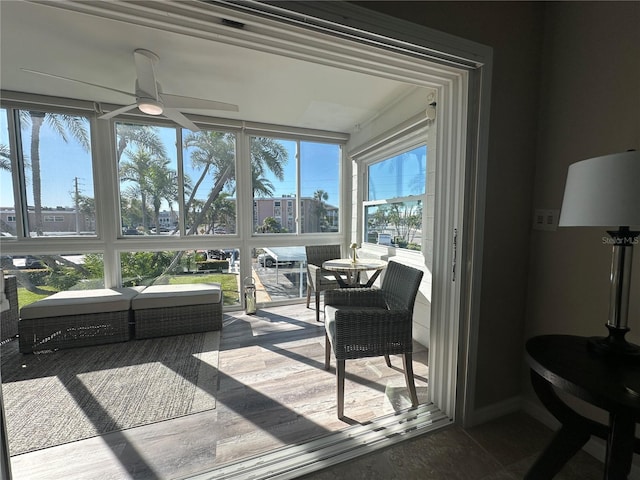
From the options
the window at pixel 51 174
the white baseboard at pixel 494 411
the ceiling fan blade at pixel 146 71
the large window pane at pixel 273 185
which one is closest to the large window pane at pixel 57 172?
the window at pixel 51 174

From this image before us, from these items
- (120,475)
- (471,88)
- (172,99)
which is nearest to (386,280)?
(471,88)

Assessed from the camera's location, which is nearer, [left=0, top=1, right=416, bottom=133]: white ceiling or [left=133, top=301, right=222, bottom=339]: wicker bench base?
[left=0, top=1, right=416, bottom=133]: white ceiling

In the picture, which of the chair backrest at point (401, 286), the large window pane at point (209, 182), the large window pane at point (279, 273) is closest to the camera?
the chair backrest at point (401, 286)

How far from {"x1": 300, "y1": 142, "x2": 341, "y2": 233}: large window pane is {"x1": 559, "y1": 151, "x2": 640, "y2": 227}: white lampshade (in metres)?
3.32

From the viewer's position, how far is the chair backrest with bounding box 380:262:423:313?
1.88 m

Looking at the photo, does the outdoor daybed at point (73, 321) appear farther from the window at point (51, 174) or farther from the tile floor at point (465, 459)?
the tile floor at point (465, 459)

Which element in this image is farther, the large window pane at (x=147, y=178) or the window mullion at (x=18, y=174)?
the large window pane at (x=147, y=178)

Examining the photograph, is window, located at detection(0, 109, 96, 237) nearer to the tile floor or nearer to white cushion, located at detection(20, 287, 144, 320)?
white cushion, located at detection(20, 287, 144, 320)

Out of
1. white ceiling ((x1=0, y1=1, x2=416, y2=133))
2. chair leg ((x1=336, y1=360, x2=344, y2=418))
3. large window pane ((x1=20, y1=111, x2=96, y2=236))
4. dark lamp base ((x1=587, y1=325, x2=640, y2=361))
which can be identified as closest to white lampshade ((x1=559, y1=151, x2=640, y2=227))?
dark lamp base ((x1=587, y1=325, x2=640, y2=361))

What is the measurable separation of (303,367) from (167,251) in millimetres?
2400

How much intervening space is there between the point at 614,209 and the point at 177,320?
3323 millimetres

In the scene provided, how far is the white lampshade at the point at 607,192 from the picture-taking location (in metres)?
0.86

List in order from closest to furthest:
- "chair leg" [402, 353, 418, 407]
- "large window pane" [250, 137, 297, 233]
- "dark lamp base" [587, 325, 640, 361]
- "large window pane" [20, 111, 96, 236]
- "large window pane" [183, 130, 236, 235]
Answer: "dark lamp base" [587, 325, 640, 361], "chair leg" [402, 353, 418, 407], "large window pane" [20, 111, 96, 236], "large window pane" [183, 130, 236, 235], "large window pane" [250, 137, 297, 233]

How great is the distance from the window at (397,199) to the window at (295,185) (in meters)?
0.65
